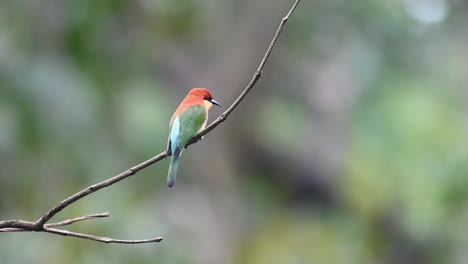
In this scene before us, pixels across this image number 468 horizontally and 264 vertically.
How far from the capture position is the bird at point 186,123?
6.96ft

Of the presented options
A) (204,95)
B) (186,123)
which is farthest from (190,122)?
(204,95)

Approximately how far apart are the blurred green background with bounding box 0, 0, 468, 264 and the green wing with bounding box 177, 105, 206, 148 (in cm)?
341

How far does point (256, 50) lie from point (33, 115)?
11.5 ft

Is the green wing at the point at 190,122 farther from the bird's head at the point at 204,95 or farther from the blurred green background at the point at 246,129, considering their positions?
the blurred green background at the point at 246,129

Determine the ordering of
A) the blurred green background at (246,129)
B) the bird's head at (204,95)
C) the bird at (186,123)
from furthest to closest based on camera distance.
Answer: the blurred green background at (246,129) → the bird's head at (204,95) → the bird at (186,123)

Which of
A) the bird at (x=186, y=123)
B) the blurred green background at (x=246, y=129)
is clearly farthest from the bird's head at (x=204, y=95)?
the blurred green background at (x=246, y=129)

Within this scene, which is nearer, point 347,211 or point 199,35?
point 199,35

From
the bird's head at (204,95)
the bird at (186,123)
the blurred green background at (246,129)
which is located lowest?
the blurred green background at (246,129)

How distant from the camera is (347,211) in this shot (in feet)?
32.8

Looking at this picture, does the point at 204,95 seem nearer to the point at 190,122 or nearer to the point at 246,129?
the point at 190,122

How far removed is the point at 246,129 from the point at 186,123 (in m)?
7.41

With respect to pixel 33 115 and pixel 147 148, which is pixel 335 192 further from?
pixel 33 115

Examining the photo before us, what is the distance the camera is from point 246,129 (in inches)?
378

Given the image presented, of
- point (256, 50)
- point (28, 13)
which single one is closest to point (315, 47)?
point (256, 50)
